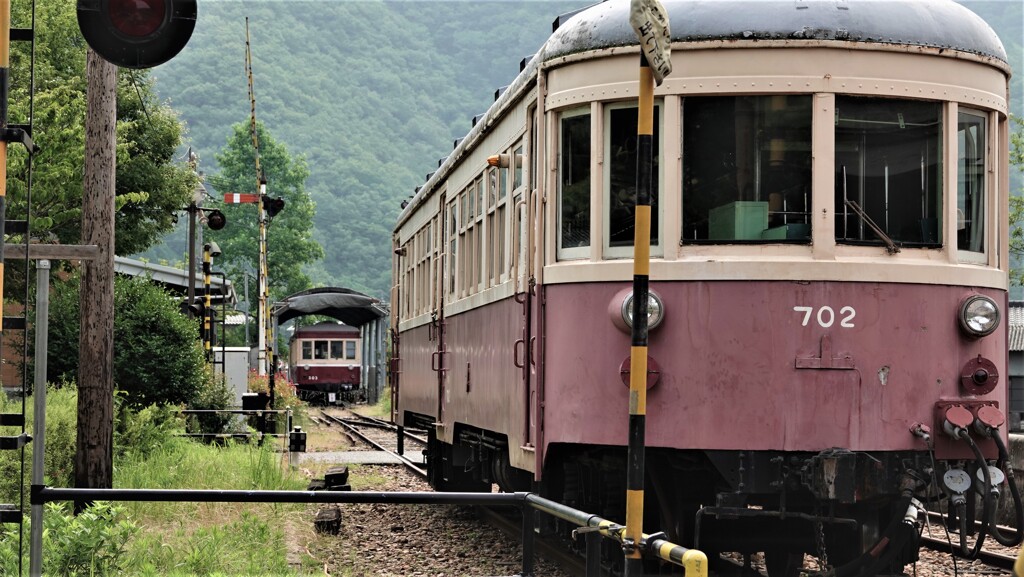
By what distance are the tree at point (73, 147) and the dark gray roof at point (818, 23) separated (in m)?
8.46

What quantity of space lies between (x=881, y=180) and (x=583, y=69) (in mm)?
1767

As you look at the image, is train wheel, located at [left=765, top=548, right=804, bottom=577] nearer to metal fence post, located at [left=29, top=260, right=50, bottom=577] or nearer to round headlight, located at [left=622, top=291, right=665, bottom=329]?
round headlight, located at [left=622, top=291, right=665, bottom=329]

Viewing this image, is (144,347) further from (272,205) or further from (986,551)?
(986,551)

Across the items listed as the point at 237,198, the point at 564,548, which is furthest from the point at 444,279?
the point at 237,198

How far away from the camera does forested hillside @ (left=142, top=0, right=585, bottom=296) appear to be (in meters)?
130

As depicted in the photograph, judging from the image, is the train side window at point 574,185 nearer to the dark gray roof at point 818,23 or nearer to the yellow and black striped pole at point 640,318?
the dark gray roof at point 818,23

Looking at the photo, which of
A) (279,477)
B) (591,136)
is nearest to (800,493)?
(591,136)

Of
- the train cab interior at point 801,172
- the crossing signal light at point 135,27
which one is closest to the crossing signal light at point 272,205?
the train cab interior at point 801,172

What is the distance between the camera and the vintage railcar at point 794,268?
7.20 m

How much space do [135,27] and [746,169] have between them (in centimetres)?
326

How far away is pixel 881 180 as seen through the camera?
292 inches

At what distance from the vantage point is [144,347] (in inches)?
768

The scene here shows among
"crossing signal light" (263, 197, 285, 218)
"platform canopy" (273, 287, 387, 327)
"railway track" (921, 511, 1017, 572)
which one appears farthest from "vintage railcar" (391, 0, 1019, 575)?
"platform canopy" (273, 287, 387, 327)

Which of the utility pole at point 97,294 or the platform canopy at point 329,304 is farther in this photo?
the platform canopy at point 329,304
